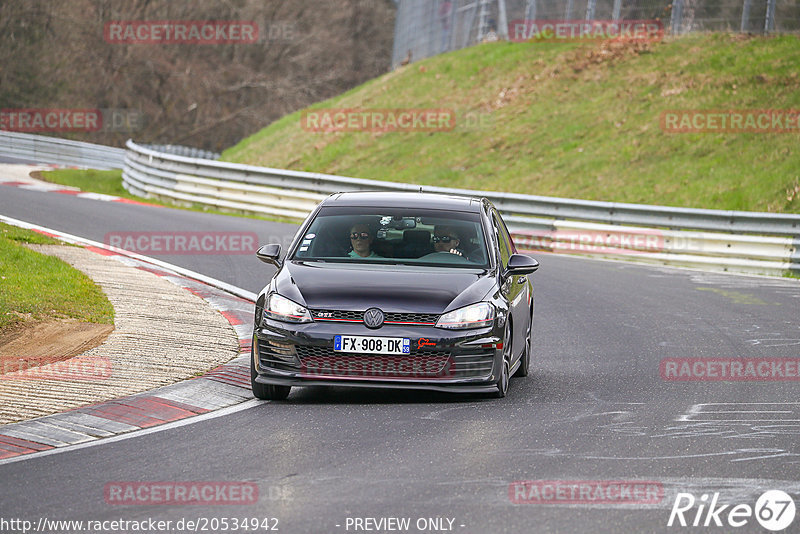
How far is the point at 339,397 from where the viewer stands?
909cm

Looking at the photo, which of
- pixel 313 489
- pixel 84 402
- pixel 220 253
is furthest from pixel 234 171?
pixel 313 489

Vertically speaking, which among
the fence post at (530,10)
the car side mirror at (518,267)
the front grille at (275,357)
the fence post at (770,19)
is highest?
the fence post at (530,10)

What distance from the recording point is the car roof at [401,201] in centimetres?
1005

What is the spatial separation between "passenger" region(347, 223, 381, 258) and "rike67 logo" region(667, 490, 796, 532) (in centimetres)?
405

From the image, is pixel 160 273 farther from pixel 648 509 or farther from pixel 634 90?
pixel 634 90

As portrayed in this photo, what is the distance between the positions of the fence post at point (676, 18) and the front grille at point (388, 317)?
26198mm

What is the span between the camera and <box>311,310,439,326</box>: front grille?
849 centimetres

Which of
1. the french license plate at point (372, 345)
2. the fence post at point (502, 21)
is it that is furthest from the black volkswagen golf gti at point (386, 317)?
the fence post at point (502, 21)

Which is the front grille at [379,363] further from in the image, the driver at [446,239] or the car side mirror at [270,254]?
the driver at [446,239]

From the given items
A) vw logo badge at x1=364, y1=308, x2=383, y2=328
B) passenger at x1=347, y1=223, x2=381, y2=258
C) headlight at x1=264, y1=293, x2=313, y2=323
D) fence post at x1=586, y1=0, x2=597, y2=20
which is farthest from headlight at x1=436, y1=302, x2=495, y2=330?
fence post at x1=586, y1=0, x2=597, y2=20

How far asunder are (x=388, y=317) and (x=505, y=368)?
3.58 feet

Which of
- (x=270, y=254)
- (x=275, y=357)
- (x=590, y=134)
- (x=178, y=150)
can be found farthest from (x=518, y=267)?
(x=178, y=150)

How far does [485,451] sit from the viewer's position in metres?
7.20

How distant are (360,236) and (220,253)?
9.24 metres
